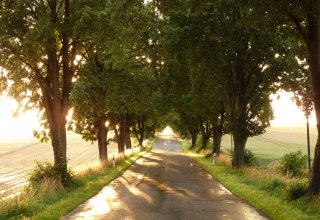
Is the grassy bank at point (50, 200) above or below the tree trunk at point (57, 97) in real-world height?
below

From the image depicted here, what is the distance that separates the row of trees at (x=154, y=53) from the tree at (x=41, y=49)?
44 millimetres

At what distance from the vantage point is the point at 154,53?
23609 millimetres

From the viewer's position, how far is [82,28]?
15.8 meters

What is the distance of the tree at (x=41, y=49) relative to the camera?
15195 mm

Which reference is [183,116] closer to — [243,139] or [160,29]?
[243,139]

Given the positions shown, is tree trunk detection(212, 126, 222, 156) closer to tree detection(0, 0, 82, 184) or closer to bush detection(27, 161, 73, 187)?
tree detection(0, 0, 82, 184)

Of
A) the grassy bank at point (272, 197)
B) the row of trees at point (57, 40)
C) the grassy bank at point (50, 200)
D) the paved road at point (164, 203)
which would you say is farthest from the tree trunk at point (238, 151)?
the grassy bank at point (50, 200)

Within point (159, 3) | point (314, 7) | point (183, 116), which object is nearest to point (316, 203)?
point (314, 7)

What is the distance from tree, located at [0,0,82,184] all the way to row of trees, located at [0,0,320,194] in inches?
1.7

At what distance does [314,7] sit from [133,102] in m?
17.5

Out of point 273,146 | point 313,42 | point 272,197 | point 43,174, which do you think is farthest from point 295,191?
point 273,146

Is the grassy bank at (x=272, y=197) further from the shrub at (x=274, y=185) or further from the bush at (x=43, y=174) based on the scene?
the bush at (x=43, y=174)

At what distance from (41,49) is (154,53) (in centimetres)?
826

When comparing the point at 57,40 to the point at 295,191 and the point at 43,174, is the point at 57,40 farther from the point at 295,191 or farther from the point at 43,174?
the point at 295,191
